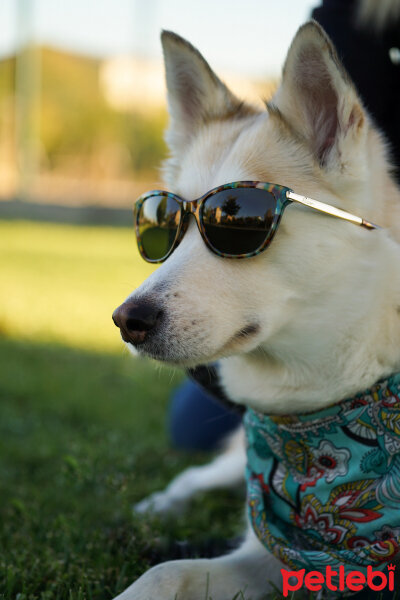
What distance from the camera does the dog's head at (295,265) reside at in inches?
65.0

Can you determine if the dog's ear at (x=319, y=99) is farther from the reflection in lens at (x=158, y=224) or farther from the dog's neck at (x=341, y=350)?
the reflection in lens at (x=158, y=224)

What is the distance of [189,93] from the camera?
2.22 meters

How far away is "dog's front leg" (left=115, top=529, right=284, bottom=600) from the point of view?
5.42ft

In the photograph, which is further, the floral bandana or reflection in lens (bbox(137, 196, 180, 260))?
reflection in lens (bbox(137, 196, 180, 260))

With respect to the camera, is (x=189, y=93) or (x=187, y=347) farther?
(x=189, y=93)

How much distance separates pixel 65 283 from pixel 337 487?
7.12 meters

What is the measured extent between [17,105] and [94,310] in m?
12.9

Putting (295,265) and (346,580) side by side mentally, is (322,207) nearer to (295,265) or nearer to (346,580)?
(295,265)

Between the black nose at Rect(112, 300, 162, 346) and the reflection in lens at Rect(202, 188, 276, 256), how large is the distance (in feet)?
0.90

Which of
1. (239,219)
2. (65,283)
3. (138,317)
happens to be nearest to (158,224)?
(239,219)

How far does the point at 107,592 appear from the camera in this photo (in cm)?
179

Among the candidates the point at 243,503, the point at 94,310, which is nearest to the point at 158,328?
the point at 243,503

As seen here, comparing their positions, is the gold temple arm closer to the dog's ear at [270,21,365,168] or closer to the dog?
the dog

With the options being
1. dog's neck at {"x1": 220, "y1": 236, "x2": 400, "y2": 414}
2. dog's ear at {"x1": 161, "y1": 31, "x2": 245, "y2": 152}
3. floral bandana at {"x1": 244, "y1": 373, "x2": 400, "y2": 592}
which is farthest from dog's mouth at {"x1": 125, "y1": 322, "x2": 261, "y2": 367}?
dog's ear at {"x1": 161, "y1": 31, "x2": 245, "y2": 152}
